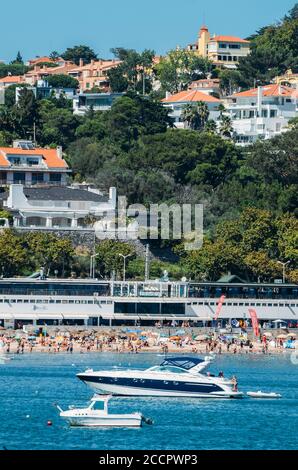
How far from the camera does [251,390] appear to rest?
84250mm

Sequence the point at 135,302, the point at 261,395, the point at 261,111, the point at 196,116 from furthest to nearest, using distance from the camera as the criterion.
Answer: the point at 261,111 < the point at 196,116 < the point at 135,302 < the point at 261,395

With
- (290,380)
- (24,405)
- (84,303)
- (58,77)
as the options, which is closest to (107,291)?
(84,303)

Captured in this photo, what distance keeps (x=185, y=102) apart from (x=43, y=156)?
32195mm

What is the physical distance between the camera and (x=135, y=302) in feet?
373

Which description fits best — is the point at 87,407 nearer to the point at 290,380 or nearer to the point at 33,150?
the point at 290,380

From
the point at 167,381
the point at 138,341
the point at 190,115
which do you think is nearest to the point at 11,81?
the point at 190,115

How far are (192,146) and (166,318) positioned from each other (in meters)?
28.7

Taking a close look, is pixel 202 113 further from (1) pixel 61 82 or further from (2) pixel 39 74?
(2) pixel 39 74

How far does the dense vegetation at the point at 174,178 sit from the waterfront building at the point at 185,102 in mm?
3904

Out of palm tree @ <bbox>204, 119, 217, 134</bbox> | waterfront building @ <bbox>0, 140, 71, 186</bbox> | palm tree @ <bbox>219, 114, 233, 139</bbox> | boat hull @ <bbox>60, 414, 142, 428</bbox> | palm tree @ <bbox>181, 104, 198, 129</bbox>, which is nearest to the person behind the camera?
boat hull @ <bbox>60, 414, 142, 428</bbox>

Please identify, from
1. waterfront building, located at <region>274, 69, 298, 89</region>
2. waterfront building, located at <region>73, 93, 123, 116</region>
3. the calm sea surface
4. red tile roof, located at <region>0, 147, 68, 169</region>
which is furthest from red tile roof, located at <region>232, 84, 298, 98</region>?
the calm sea surface

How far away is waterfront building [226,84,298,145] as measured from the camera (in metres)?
164

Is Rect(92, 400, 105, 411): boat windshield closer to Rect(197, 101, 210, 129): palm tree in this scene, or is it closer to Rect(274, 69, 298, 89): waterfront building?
Rect(197, 101, 210, 129): palm tree

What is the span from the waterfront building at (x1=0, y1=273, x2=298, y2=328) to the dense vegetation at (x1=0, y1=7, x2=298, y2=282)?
3004 millimetres
